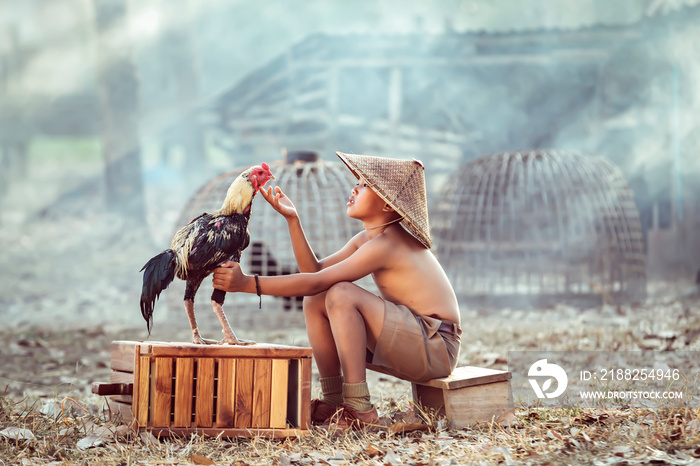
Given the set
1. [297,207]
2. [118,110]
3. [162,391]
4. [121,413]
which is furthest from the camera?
[118,110]

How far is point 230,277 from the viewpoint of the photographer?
2.46 metres

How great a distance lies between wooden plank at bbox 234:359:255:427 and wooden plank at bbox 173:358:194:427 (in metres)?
0.15

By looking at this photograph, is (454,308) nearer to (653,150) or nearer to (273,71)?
(653,150)

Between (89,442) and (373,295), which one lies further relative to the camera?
(373,295)

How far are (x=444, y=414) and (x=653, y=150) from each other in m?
7.42

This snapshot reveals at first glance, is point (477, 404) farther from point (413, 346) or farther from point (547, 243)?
point (547, 243)

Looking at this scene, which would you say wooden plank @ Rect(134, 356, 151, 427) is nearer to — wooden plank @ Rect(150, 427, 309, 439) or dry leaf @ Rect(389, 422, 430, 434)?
wooden plank @ Rect(150, 427, 309, 439)

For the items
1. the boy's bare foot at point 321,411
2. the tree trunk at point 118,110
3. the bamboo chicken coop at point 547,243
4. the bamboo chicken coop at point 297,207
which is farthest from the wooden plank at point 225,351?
the tree trunk at point 118,110

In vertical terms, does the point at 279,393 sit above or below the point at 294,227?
below

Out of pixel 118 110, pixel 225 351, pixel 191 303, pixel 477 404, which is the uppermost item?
pixel 118 110

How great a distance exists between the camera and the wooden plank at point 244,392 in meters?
2.40

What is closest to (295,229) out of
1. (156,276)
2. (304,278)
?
(304,278)

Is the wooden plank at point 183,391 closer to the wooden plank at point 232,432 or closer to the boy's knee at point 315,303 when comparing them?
the wooden plank at point 232,432

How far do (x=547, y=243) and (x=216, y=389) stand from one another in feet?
19.4
